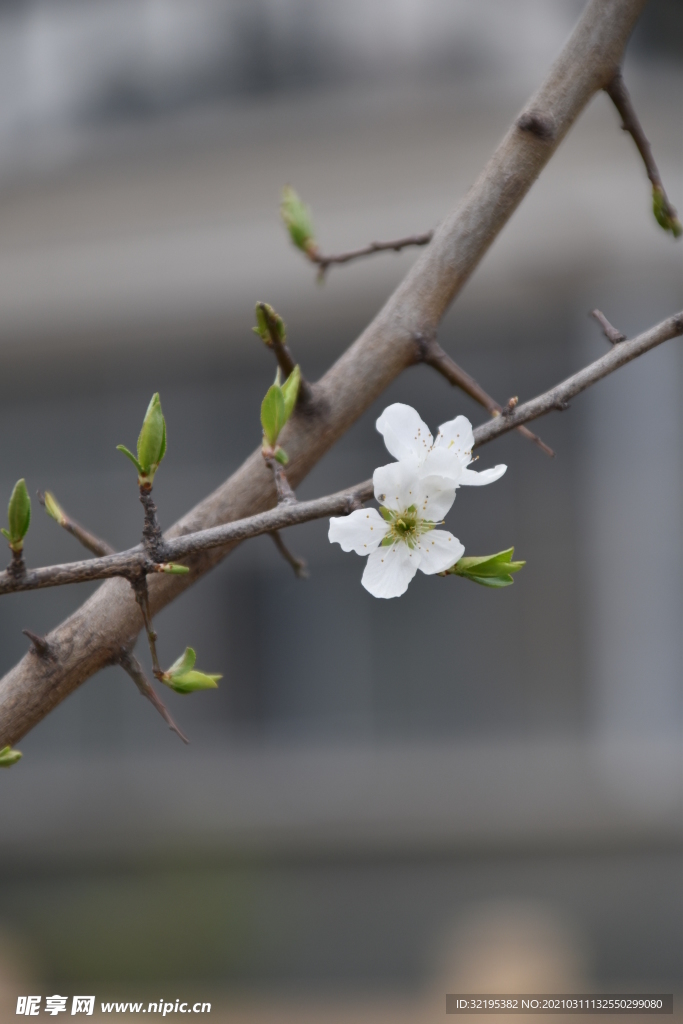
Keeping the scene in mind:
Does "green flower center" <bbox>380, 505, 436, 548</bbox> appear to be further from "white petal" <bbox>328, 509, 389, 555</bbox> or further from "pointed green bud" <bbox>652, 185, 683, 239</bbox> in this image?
"pointed green bud" <bbox>652, 185, 683, 239</bbox>

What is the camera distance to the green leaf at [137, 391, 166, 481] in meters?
0.41

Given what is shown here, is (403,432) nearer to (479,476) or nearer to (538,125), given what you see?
(479,476)

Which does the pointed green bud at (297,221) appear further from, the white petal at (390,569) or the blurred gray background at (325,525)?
the blurred gray background at (325,525)

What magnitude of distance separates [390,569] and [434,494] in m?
0.05

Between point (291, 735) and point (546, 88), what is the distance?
2.92m

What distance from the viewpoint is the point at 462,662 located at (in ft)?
10.3

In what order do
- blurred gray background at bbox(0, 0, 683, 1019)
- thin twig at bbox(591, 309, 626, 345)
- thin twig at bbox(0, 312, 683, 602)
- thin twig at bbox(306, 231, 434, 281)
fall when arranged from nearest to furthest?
thin twig at bbox(0, 312, 683, 602), thin twig at bbox(591, 309, 626, 345), thin twig at bbox(306, 231, 434, 281), blurred gray background at bbox(0, 0, 683, 1019)

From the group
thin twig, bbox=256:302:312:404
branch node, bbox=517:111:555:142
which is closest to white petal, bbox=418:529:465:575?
thin twig, bbox=256:302:312:404

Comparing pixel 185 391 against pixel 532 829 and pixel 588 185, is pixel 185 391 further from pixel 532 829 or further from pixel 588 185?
pixel 532 829

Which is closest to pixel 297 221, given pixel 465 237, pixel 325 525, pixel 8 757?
pixel 465 237

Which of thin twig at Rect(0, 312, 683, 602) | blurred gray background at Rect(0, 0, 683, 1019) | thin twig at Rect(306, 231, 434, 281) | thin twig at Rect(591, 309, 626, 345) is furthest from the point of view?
blurred gray background at Rect(0, 0, 683, 1019)

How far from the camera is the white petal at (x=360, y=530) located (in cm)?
42

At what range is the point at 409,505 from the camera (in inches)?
16.9

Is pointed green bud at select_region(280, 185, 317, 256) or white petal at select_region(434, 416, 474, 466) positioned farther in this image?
pointed green bud at select_region(280, 185, 317, 256)
